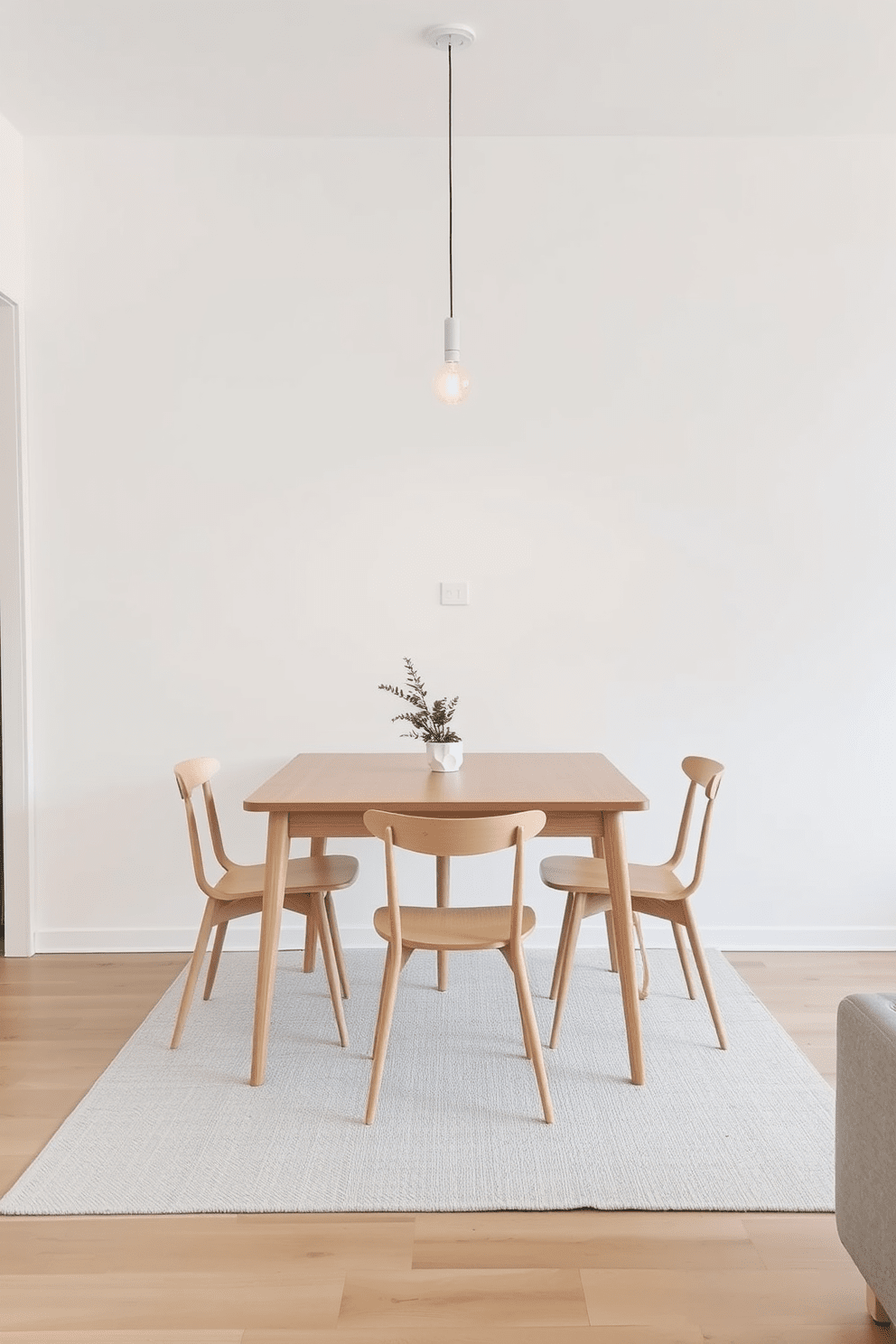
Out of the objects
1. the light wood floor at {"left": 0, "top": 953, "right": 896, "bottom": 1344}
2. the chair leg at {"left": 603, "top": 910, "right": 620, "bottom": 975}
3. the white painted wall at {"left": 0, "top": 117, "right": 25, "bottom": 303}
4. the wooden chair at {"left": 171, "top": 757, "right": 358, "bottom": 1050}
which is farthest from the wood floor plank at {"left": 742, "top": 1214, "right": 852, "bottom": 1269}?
the white painted wall at {"left": 0, "top": 117, "right": 25, "bottom": 303}

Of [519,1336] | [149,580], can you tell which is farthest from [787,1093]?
[149,580]

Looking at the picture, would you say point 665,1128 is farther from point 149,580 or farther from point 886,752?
point 149,580

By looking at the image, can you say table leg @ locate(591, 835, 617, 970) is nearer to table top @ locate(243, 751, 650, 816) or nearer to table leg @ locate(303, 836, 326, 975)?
table top @ locate(243, 751, 650, 816)

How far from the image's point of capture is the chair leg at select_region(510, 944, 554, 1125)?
95.2 inches

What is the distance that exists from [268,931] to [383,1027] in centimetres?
42

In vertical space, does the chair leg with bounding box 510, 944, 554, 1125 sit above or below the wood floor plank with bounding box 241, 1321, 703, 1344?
above

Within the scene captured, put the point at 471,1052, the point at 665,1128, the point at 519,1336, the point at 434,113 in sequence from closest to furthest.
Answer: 1. the point at 519,1336
2. the point at 665,1128
3. the point at 471,1052
4. the point at 434,113

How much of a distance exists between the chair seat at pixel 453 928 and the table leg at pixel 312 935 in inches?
30.1

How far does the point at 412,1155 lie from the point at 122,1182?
0.62 meters

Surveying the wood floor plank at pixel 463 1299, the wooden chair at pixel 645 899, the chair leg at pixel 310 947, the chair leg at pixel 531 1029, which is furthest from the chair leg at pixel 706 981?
the chair leg at pixel 310 947

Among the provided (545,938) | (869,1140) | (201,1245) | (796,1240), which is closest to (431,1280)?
(201,1245)

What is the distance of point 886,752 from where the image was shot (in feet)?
12.4

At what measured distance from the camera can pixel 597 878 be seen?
2.95m

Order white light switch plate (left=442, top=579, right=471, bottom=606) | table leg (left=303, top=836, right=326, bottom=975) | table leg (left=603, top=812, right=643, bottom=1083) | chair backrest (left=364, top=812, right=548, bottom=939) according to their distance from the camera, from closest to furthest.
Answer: chair backrest (left=364, top=812, right=548, bottom=939) < table leg (left=603, top=812, right=643, bottom=1083) < table leg (left=303, top=836, right=326, bottom=975) < white light switch plate (left=442, top=579, right=471, bottom=606)
